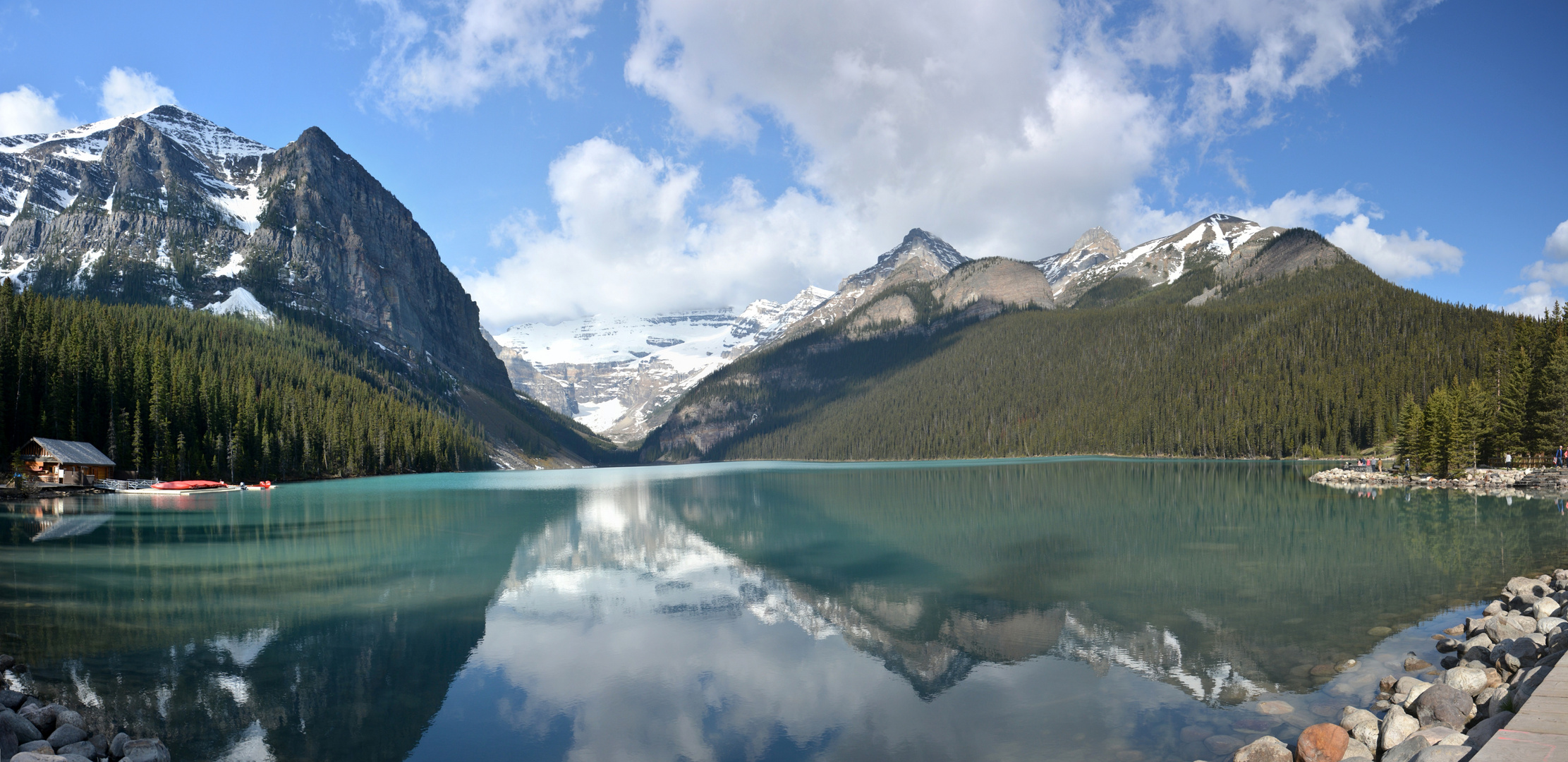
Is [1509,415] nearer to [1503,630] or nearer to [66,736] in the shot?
[1503,630]

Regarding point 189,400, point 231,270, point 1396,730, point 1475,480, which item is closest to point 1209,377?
point 1475,480

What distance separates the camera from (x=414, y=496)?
219ft

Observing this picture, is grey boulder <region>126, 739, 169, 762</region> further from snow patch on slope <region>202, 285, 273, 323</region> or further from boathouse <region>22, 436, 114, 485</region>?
snow patch on slope <region>202, 285, 273, 323</region>

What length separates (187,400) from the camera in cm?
7831

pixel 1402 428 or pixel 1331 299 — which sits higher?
pixel 1331 299

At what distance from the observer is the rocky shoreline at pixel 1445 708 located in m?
9.59

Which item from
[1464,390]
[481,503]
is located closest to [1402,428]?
[1464,390]

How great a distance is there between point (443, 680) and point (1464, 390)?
277 ft

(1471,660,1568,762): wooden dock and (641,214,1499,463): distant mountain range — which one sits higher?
(641,214,1499,463): distant mountain range

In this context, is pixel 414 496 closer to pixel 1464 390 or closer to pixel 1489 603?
pixel 1489 603

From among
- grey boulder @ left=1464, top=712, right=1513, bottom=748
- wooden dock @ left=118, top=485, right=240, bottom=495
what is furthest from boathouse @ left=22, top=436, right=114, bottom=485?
grey boulder @ left=1464, top=712, right=1513, bottom=748

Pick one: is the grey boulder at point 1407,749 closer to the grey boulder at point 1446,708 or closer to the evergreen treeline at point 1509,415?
the grey boulder at point 1446,708

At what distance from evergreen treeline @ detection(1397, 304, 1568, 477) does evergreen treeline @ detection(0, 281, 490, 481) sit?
4498 inches

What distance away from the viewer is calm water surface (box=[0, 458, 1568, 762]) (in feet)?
42.1
